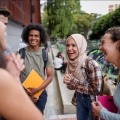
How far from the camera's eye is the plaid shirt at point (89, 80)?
136 inches

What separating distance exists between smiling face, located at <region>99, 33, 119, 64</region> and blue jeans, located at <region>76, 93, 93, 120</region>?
3.13 ft

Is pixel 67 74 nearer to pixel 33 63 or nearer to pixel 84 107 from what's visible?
pixel 84 107

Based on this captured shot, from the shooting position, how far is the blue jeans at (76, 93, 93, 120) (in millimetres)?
3656

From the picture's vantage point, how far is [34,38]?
427cm

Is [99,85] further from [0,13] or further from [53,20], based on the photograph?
[53,20]

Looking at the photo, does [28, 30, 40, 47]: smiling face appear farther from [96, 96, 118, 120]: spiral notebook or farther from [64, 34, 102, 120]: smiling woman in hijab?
[96, 96, 118, 120]: spiral notebook

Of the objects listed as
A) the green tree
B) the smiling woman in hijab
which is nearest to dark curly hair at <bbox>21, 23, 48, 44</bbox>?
the smiling woman in hijab

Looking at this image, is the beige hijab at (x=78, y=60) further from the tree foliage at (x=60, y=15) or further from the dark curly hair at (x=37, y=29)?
the tree foliage at (x=60, y=15)

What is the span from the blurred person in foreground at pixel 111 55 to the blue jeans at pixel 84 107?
87cm

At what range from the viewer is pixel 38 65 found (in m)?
4.11

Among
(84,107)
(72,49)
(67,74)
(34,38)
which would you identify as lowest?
(84,107)

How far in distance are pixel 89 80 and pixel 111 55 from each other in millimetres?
890

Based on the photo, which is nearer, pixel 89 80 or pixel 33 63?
pixel 89 80

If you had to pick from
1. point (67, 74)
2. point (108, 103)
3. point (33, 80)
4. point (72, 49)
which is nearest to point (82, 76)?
point (67, 74)
